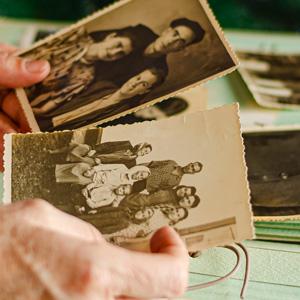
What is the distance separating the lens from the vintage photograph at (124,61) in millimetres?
854

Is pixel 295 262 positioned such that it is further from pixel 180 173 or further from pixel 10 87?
pixel 10 87

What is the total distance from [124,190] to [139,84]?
249 mm

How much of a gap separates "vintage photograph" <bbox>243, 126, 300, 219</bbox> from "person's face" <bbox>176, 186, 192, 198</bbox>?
0.13m

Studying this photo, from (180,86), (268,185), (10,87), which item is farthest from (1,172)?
(268,185)

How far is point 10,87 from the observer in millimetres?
908

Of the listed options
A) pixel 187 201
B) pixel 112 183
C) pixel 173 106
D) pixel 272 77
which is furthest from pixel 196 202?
pixel 272 77

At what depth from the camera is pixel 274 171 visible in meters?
0.81

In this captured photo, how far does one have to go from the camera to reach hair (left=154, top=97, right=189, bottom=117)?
956 mm

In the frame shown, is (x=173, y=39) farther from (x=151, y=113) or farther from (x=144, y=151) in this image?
(x=144, y=151)

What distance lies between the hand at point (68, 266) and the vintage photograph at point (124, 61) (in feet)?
1.12

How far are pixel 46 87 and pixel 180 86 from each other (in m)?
0.23

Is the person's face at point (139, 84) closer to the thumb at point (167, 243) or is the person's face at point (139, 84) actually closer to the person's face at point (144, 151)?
the person's face at point (144, 151)

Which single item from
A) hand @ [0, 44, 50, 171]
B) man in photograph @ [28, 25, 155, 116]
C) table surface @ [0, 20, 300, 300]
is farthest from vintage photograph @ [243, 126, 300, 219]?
hand @ [0, 44, 50, 171]

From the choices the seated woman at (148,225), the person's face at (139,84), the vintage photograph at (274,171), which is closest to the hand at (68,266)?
the seated woman at (148,225)
